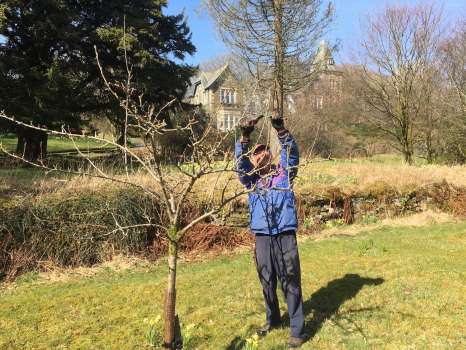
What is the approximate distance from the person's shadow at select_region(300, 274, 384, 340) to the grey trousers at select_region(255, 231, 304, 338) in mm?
366

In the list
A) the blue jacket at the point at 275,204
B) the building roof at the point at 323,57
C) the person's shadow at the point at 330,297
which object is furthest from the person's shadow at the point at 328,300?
the building roof at the point at 323,57

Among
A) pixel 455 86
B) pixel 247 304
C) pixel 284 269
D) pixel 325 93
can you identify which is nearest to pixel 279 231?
pixel 284 269

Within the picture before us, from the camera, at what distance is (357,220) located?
10.2 meters

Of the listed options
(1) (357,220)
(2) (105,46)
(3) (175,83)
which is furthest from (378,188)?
(2) (105,46)

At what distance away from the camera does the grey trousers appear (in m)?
3.69

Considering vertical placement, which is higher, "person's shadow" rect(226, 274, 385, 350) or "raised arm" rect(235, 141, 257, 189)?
"raised arm" rect(235, 141, 257, 189)

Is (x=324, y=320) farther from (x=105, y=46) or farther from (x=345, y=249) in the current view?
(x=105, y=46)

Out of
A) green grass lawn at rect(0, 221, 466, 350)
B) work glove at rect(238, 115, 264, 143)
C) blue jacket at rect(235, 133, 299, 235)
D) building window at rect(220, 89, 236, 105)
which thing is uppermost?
building window at rect(220, 89, 236, 105)

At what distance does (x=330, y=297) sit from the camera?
503cm

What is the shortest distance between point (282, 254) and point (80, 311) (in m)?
2.49

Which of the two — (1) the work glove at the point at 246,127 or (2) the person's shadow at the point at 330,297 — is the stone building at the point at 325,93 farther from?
(1) the work glove at the point at 246,127

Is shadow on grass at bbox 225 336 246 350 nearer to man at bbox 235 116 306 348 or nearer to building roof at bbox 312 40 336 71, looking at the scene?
man at bbox 235 116 306 348

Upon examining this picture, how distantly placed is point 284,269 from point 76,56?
55.8 ft

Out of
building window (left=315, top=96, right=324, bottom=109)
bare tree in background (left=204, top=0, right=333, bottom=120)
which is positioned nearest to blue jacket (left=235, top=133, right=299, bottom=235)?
bare tree in background (left=204, top=0, right=333, bottom=120)
